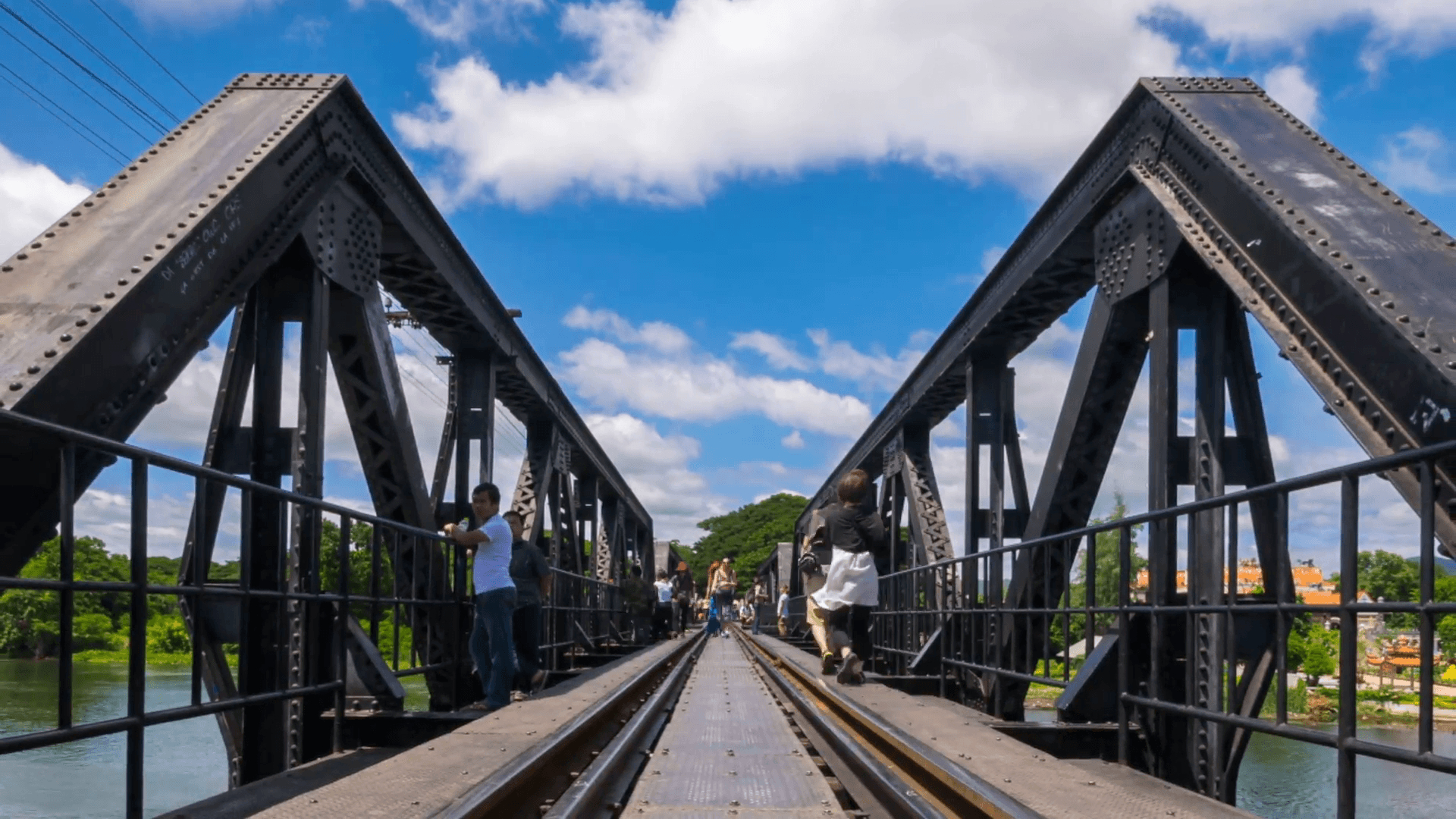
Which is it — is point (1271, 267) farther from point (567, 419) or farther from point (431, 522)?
point (567, 419)

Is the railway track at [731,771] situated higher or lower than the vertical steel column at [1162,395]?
lower

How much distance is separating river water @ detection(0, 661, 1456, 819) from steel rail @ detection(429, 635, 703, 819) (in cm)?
148

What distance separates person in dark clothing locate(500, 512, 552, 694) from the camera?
9.52 metres

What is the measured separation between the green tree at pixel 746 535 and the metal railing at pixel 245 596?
120 m

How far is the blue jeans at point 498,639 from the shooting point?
8.09m

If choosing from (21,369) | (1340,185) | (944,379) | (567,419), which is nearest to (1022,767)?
(1340,185)

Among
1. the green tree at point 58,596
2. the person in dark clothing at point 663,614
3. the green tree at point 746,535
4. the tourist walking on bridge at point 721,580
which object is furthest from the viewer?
the green tree at point 746,535

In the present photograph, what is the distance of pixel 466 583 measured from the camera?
9594mm

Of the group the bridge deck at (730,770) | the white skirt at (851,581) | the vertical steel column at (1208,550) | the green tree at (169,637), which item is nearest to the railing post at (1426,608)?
the vertical steel column at (1208,550)

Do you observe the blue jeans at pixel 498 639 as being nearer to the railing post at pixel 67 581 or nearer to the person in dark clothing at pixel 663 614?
the railing post at pixel 67 581

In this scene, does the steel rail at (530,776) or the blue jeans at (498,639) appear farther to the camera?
the blue jeans at (498,639)

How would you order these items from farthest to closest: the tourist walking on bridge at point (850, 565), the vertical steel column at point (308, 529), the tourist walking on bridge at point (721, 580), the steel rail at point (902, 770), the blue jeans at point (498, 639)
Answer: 1. the tourist walking on bridge at point (721, 580)
2. the tourist walking on bridge at point (850, 565)
3. the blue jeans at point (498, 639)
4. the vertical steel column at point (308, 529)
5. the steel rail at point (902, 770)

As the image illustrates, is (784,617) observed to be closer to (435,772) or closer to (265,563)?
(265,563)

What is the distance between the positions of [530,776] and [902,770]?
178 centimetres
